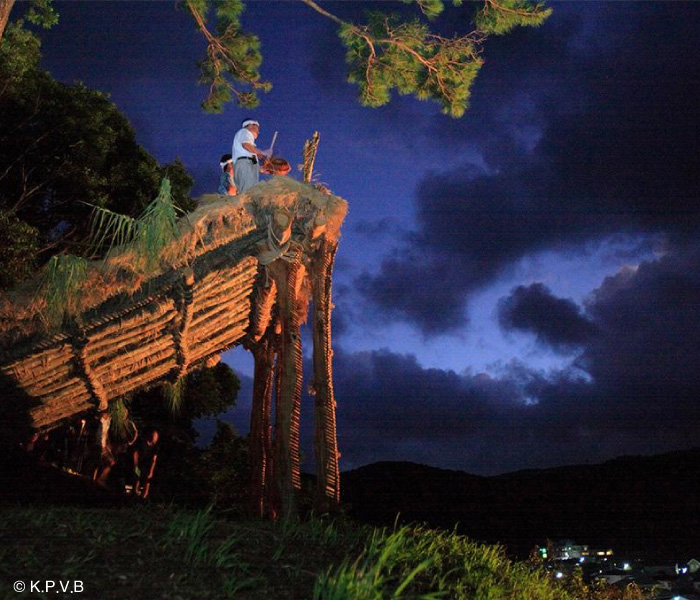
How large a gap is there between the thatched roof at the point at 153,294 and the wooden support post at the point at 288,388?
352 millimetres

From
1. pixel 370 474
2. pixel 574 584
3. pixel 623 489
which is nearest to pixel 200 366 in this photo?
pixel 574 584

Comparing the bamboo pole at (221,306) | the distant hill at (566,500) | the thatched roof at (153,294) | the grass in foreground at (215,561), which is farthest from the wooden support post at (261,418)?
the distant hill at (566,500)

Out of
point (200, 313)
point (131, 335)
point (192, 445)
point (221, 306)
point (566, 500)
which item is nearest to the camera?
point (131, 335)

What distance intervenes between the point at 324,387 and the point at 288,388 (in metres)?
0.38

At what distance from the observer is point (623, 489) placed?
3691cm

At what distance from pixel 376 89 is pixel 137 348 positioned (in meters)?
4.35

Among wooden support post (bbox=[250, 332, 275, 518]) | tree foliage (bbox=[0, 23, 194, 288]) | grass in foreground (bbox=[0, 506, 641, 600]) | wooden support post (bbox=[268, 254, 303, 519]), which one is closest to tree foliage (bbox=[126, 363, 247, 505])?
wooden support post (bbox=[250, 332, 275, 518])

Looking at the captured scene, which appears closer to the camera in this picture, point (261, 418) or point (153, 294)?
point (153, 294)

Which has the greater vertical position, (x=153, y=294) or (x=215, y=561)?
(x=153, y=294)

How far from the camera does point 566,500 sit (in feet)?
122

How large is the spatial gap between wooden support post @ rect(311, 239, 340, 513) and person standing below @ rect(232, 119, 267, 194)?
1.19 meters

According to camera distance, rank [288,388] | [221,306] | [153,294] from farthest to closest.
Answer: [221,306] < [288,388] < [153,294]

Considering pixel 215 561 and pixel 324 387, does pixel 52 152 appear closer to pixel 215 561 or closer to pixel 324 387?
pixel 324 387

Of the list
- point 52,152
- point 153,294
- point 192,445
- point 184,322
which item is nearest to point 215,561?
point 153,294
